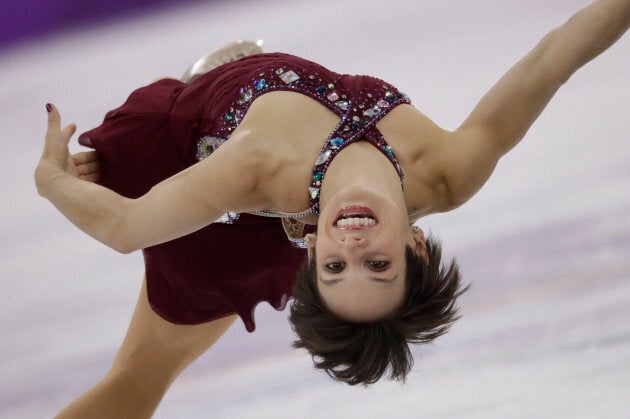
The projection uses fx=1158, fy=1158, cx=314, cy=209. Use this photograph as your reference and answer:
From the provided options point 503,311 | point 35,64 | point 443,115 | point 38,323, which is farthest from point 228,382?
point 35,64

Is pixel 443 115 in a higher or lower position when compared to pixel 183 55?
lower

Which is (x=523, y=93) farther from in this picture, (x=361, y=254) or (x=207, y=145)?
(x=207, y=145)

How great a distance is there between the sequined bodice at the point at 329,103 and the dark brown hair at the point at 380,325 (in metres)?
0.23

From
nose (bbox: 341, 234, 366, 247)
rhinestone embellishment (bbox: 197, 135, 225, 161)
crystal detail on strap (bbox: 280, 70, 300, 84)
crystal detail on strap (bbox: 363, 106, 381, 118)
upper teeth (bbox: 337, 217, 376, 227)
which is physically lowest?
nose (bbox: 341, 234, 366, 247)

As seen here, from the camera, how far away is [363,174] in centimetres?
288

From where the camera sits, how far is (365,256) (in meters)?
2.83

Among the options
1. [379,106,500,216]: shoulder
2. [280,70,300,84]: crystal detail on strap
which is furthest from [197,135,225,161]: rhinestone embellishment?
[379,106,500,216]: shoulder

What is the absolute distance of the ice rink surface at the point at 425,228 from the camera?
12.9 ft

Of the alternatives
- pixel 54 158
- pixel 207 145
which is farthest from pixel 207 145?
pixel 54 158

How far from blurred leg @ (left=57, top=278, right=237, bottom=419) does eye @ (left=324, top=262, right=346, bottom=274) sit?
83cm

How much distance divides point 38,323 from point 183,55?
130cm

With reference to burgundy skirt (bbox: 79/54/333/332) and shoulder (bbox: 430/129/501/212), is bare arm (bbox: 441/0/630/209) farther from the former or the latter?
burgundy skirt (bbox: 79/54/333/332)

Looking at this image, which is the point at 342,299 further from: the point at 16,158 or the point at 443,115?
Answer: the point at 16,158

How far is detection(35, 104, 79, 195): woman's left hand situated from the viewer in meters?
3.20
